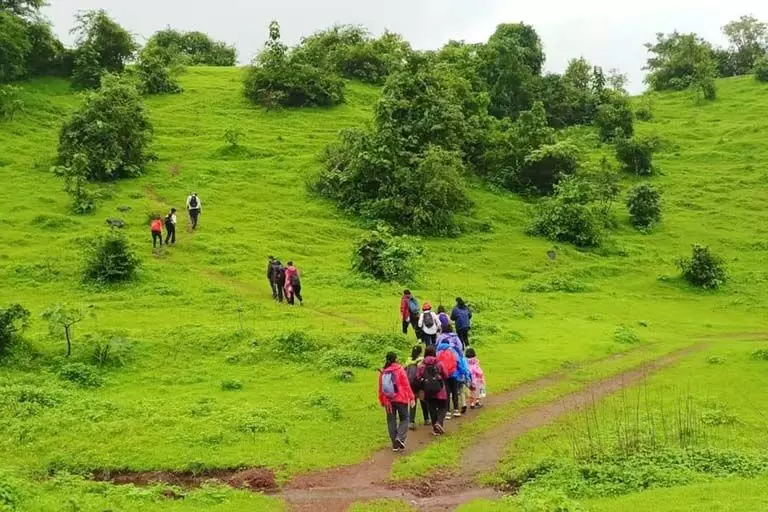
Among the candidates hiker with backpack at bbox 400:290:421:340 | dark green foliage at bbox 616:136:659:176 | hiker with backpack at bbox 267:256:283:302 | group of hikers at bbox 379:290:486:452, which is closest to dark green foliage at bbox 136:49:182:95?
dark green foliage at bbox 616:136:659:176

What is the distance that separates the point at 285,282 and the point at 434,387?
14466 mm

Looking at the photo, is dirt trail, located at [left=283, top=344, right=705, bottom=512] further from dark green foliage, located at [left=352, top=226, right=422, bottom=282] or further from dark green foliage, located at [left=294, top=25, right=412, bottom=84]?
dark green foliage, located at [left=294, top=25, right=412, bottom=84]

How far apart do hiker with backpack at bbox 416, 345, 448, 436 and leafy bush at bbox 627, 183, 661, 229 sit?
36.4 meters

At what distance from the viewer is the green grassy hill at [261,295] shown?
17.9 m

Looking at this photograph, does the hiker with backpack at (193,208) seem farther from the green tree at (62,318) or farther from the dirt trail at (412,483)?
the dirt trail at (412,483)

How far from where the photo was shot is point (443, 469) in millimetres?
16156

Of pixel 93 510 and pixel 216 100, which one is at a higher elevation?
pixel 216 100

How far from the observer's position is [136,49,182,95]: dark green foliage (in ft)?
221

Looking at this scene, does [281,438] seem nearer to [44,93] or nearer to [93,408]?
[93,408]

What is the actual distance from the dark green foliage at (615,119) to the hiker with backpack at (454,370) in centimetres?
5274

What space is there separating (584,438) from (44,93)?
57.2 meters

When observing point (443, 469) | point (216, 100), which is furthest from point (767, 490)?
point (216, 100)

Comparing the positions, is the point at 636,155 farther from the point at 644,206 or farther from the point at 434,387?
the point at 434,387

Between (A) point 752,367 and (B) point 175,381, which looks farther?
(A) point 752,367
